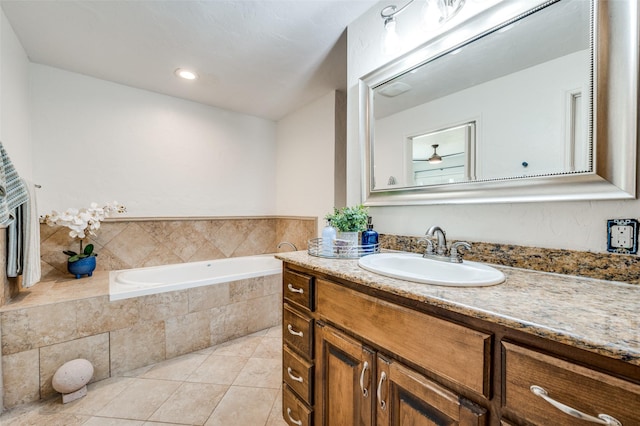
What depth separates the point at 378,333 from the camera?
2.90 ft

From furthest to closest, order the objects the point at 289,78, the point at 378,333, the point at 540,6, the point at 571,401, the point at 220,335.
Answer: the point at 289,78 → the point at 220,335 → the point at 540,6 → the point at 378,333 → the point at 571,401

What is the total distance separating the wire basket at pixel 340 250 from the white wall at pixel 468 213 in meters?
0.28

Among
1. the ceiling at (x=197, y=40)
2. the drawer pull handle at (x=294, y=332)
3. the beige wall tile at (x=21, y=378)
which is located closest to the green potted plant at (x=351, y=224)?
the drawer pull handle at (x=294, y=332)

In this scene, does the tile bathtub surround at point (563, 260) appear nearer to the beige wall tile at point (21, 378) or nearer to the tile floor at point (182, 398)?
the tile floor at point (182, 398)

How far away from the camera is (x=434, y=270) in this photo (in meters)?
1.16

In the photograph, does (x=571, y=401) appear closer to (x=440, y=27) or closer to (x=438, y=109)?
(x=438, y=109)

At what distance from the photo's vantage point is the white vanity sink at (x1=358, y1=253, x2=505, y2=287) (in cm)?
82

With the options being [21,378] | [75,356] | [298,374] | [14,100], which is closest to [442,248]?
[298,374]

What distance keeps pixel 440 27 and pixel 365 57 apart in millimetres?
495

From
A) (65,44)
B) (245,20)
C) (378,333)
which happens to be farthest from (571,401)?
(65,44)

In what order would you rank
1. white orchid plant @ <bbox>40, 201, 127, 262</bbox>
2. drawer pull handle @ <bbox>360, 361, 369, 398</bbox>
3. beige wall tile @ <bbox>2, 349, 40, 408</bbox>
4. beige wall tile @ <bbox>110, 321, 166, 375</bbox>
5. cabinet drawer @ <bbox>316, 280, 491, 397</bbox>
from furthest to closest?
white orchid plant @ <bbox>40, 201, 127, 262</bbox> → beige wall tile @ <bbox>110, 321, 166, 375</bbox> → beige wall tile @ <bbox>2, 349, 40, 408</bbox> → drawer pull handle @ <bbox>360, 361, 369, 398</bbox> → cabinet drawer @ <bbox>316, 280, 491, 397</bbox>

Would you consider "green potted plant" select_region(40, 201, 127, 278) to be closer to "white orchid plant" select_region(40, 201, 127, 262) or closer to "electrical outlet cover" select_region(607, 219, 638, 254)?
"white orchid plant" select_region(40, 201, 127, 262)

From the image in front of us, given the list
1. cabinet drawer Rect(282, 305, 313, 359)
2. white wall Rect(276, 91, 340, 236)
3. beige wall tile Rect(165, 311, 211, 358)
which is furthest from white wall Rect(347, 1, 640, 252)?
beige wall tile Rect(165, 311, 211, 358)

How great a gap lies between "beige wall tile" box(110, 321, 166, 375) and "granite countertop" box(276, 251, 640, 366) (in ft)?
5.96
